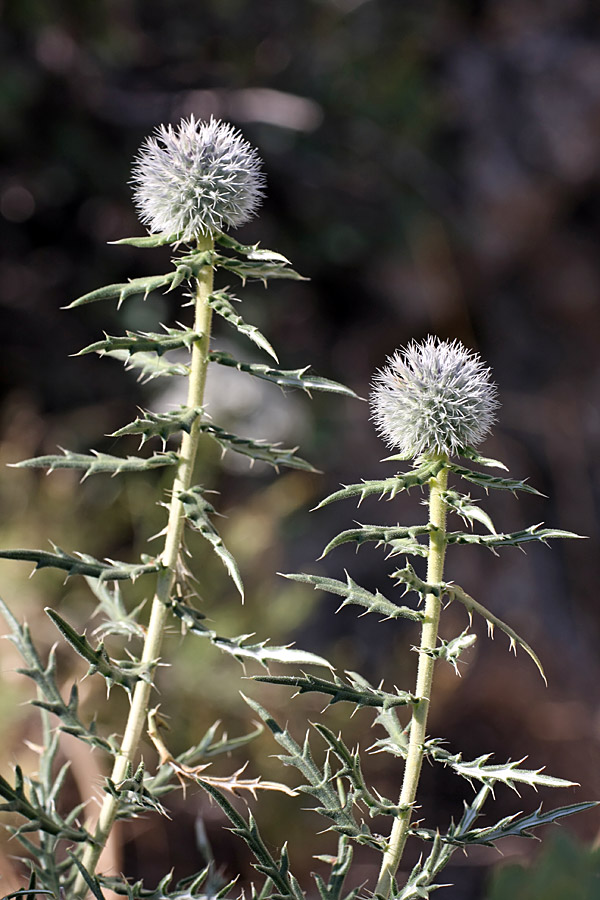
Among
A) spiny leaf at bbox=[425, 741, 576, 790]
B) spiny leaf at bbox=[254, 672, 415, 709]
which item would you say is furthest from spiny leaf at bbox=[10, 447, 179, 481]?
spiny leaf at bbox=[425, 741, 576, 790]

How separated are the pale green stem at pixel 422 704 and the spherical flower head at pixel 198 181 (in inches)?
13.3

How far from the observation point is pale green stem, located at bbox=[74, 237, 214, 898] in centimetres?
78

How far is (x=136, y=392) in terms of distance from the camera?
3.83 metres

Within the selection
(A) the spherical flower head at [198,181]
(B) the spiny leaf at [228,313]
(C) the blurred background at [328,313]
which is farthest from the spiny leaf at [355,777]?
(C) the blurred background at [328,313]

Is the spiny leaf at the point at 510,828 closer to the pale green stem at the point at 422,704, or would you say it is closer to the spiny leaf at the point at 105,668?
the pale green stem at the point at 422,704

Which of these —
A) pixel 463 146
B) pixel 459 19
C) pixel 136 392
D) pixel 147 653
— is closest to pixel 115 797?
pixel 147 653

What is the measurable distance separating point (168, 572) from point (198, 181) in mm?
384

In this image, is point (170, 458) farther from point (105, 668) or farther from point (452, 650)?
point (452, 650)

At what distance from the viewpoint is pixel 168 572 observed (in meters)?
0.78

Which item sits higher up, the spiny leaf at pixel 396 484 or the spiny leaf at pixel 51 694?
the spiny leaf at pixel 396 484

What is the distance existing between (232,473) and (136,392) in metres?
A: 0.76

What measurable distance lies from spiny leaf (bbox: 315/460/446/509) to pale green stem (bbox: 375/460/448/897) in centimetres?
1

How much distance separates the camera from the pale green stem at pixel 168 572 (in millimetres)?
775

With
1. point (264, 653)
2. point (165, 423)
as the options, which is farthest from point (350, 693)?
point (165, 423)
